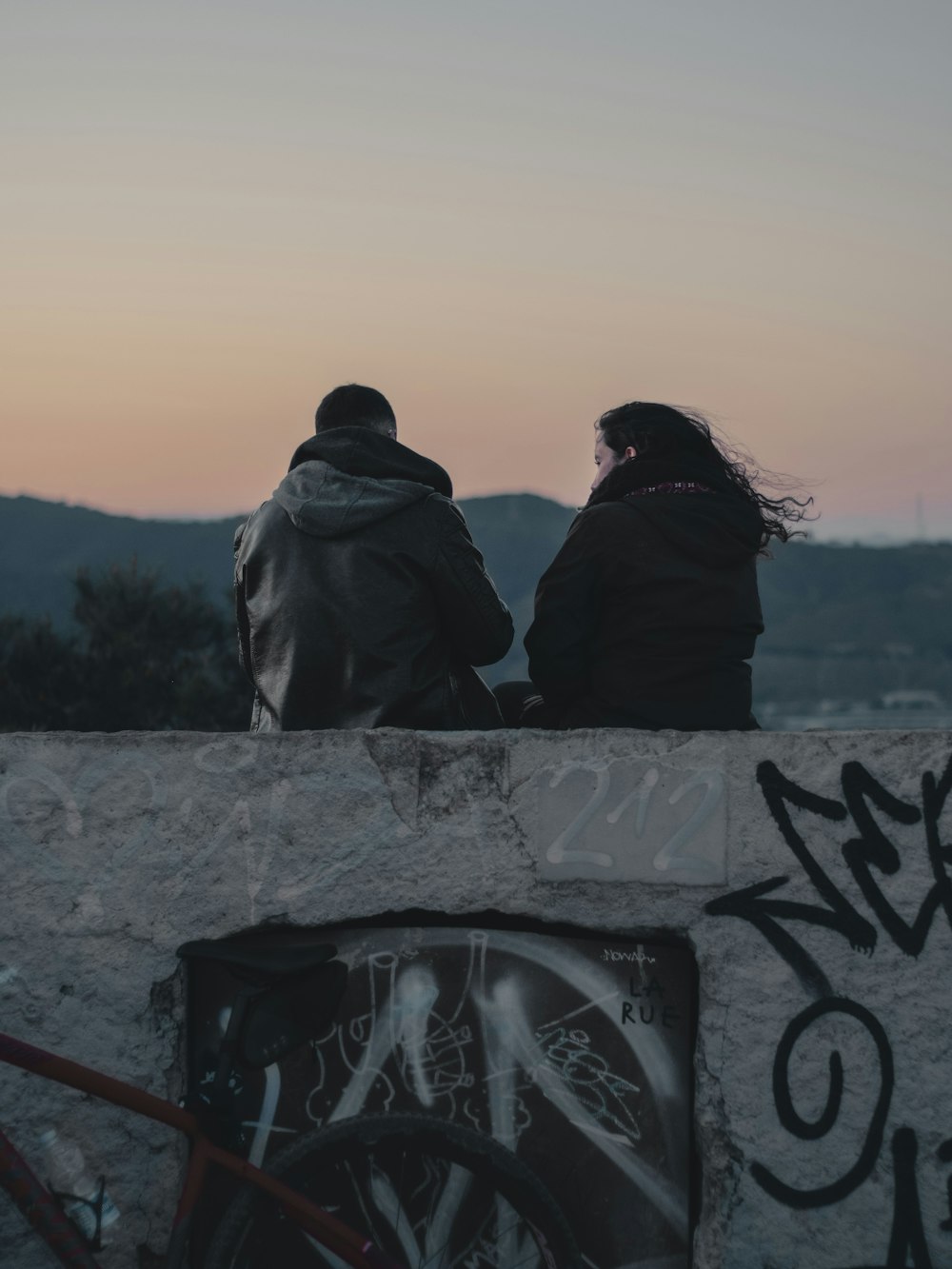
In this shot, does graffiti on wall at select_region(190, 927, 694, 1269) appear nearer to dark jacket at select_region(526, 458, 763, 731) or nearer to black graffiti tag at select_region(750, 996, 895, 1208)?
black graffiti tag at select_region(750, 996, 895, 1208)

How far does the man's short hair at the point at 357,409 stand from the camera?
3750 millimetres

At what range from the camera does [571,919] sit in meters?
3.02

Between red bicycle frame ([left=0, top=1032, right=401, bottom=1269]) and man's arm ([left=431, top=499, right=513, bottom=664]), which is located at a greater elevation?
man's arm ([left=431, top=499, right=513, bottom=664])

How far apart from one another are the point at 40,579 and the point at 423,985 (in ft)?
183

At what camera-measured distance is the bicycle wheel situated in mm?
2582

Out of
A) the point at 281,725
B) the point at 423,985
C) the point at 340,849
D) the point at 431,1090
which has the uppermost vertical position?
the point at 281,725

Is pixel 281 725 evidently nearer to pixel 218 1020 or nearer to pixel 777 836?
pixel 218 1020

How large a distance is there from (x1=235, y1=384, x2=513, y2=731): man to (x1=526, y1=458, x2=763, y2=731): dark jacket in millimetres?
213

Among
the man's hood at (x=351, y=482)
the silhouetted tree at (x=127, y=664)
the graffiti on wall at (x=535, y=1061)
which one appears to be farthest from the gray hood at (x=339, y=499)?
the silhouetted tree at (x=127, y=664)

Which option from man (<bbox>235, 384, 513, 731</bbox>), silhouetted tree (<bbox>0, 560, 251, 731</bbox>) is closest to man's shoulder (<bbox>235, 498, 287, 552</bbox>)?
man (<bbox>235, 384, 513, 731</bbox>)

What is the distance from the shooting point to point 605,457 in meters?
3.78

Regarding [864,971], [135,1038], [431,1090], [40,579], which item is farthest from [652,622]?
[40,579]

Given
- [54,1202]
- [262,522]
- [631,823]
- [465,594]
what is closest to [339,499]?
[262,522]

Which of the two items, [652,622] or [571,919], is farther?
[652,622]
